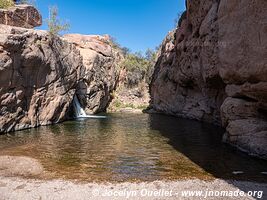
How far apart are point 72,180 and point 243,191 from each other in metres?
5.88

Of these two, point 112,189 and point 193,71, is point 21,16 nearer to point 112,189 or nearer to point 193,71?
point 193,71

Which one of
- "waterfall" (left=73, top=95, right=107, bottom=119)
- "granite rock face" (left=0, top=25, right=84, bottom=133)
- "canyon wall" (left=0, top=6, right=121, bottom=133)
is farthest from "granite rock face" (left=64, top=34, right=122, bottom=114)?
"granite rock face" (left=0, top=25, right=84, bottom=133)

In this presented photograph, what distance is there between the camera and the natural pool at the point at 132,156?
10.9 m

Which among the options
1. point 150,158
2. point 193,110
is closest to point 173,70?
point 193,110

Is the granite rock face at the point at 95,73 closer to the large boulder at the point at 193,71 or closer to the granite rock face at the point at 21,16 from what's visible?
the granite rock face at the point at 21,16

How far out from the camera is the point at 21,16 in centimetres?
3036

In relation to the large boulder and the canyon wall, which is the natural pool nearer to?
the canyon wall

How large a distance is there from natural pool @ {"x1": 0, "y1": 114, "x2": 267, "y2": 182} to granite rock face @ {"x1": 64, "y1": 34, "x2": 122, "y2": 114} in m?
18.9

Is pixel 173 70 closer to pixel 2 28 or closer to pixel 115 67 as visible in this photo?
pixel 115 67

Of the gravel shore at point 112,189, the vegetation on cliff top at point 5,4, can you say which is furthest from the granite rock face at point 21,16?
the gravel shore at point 112,189

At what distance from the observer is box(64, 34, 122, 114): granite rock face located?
3872cm

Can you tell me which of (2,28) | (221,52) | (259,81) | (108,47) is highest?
(108,47)

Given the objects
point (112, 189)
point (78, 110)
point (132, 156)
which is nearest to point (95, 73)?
point (78, 110)

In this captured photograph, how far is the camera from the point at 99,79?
42312 millimetres
